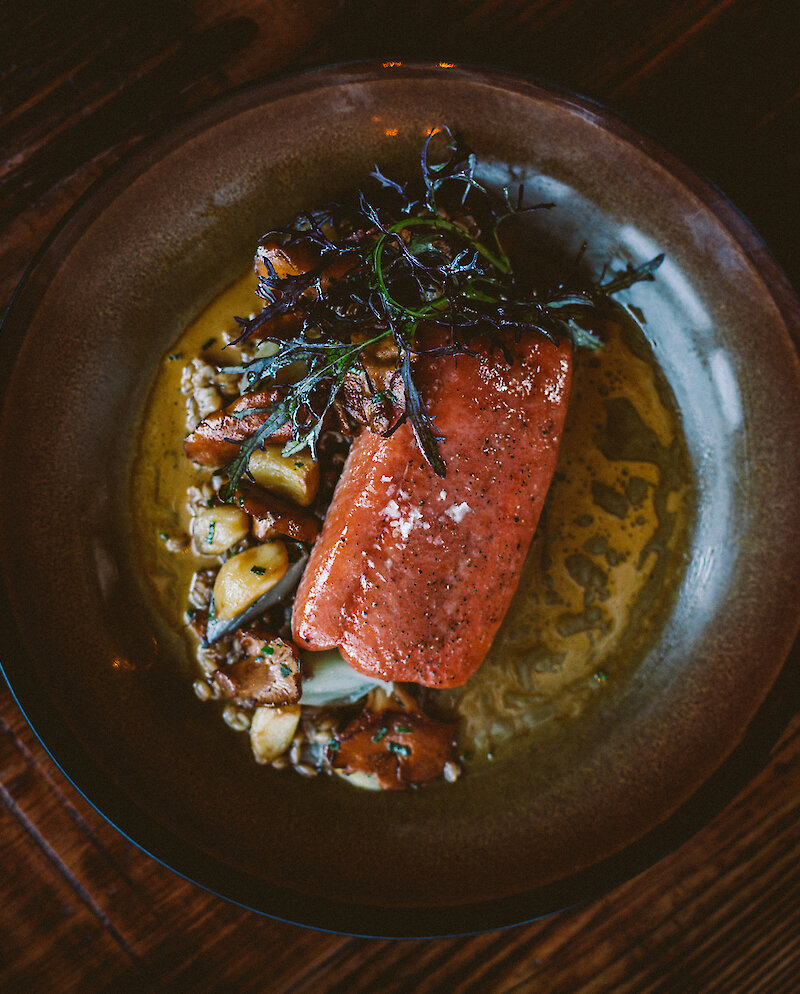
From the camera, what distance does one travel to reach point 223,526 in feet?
5.34

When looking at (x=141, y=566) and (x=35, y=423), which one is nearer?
(x=35, y=423)

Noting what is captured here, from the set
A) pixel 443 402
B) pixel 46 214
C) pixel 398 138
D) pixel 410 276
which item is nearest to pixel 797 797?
pixel 443 402

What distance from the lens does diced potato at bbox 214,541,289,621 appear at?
1604 millimetres

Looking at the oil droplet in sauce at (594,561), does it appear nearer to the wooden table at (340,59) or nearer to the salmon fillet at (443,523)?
the salmon fillet at (443,523)

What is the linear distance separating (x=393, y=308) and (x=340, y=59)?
0.78 meters

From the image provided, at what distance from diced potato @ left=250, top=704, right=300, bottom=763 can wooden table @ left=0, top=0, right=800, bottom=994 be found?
478 mm

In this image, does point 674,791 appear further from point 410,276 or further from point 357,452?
point 410,276

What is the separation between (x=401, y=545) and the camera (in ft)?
4.91

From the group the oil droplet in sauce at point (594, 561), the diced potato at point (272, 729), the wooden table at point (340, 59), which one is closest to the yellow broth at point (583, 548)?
the oil droplet in sauce at point (594, 561)

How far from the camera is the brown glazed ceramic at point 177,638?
1.51 meters

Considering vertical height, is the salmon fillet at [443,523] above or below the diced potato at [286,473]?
below

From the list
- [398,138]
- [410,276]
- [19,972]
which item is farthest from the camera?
[19,972]

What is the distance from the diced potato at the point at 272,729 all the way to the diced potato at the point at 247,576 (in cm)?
31

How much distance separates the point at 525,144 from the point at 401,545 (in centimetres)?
112
